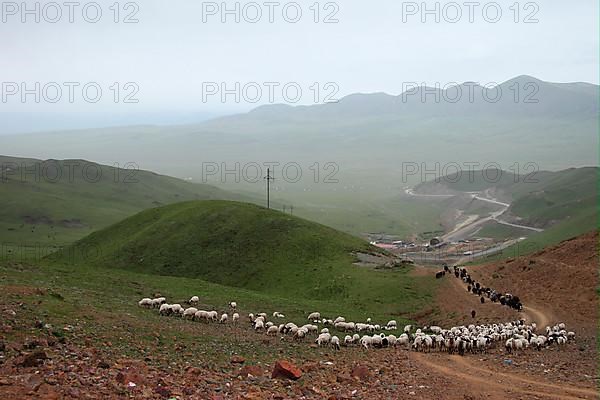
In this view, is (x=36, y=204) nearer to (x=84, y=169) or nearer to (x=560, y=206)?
(x=84, y=169)

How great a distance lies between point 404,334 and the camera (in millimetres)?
21375

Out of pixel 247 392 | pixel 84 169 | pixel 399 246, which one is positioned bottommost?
pixel 399 246

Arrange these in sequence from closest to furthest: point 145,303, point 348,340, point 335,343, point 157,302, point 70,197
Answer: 1. point 335,343
2. point 348,340
3. point 145,303
4. point 157,302
5. point 70,197

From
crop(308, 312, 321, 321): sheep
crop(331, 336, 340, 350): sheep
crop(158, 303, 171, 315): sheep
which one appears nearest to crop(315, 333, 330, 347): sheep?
crop(331, 336, 340, 350): sheep

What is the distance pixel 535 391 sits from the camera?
1381 centimetres

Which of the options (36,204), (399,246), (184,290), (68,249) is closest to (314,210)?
(399,246)

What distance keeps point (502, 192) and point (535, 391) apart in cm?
16550

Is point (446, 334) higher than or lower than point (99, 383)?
lower

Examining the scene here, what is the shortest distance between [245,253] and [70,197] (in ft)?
270

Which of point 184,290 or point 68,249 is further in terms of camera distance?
point 68,249

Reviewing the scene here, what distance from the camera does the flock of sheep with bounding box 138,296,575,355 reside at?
20.2m

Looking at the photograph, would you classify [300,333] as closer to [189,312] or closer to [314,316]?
[189,312]

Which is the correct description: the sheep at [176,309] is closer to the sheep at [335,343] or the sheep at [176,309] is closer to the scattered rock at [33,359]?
the sheep at [335,343]

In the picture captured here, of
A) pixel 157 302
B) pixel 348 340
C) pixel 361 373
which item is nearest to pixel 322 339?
pixel 348 340
